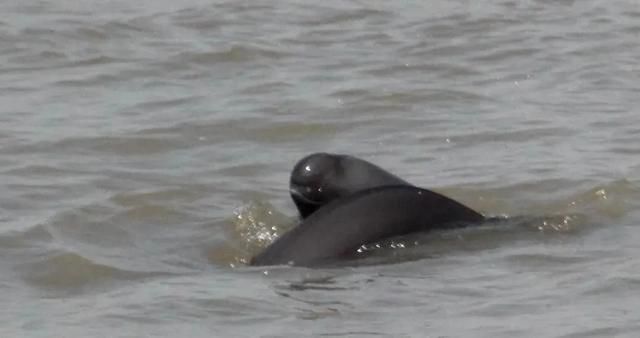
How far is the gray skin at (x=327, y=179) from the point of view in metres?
6.38

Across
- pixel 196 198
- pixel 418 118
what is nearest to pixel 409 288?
pixel 196 198

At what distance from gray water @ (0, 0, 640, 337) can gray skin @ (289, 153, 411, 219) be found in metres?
0.26

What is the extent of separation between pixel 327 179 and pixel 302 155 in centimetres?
244

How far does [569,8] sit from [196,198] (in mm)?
4982

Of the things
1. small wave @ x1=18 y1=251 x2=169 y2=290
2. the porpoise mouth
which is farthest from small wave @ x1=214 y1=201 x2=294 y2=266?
the porpoise mouth

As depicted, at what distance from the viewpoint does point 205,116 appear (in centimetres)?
955

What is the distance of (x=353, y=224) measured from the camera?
6.24m

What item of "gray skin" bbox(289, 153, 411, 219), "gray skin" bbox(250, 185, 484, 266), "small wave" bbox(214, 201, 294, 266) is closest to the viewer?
"gray skin" bbox(250, 185, 484, 266)

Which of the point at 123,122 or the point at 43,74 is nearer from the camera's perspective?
the point at 123,122

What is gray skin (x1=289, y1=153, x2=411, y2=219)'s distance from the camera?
6.38m

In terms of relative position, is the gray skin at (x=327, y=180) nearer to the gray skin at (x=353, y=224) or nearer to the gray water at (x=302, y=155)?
the gray skin at (x=353, y=224)

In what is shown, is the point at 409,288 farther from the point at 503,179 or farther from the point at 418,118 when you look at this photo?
the point at 418,118

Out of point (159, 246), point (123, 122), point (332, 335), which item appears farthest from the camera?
point (123, 122)

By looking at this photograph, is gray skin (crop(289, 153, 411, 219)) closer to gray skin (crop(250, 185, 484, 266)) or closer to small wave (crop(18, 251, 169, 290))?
gray skin (crop(250, 185, 484, 266))
